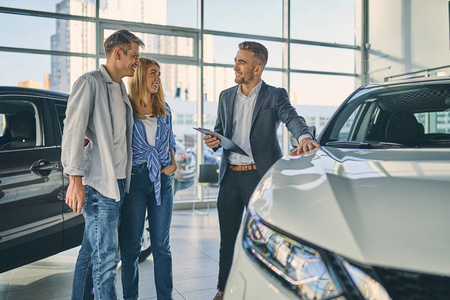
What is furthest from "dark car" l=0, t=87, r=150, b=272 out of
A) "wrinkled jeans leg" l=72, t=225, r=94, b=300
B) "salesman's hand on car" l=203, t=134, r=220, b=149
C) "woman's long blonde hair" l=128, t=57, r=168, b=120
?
"salesman's hand on car" l=203, t=134, r=220, b=149

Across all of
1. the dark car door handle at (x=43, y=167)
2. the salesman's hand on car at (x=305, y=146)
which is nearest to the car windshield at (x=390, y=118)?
the salesman's hand on car at (x=305, y=146)

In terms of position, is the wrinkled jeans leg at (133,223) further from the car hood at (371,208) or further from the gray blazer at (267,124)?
the car hood at (371,208)

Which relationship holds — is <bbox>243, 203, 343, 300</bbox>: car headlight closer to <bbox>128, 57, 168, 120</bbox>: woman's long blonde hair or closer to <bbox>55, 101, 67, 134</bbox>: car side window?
<bbox>128, 57, 168, 120</bbox>: woman's long blonde hair

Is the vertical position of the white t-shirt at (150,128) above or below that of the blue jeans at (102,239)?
above

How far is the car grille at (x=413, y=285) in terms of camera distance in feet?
2.39

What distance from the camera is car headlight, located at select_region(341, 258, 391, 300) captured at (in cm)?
76

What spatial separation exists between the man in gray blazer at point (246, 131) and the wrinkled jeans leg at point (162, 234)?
0.31 metres

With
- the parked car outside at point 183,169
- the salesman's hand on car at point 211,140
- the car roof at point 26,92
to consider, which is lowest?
the parked car outside at point 183,169

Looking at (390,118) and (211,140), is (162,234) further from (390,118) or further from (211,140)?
(390,118)

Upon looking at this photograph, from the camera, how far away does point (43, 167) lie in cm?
238

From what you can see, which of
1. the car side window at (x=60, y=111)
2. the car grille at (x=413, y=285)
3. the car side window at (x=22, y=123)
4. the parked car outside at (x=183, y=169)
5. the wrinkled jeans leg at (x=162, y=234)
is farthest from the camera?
the parked car outside at (x=183, y=169)

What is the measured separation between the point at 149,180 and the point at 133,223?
0.23 m

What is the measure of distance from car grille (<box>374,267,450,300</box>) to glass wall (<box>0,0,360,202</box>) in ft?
16.2

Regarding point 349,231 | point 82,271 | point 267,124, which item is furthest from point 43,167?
point 349,231
